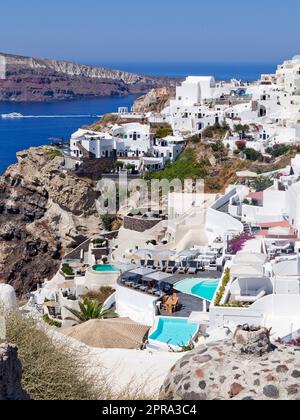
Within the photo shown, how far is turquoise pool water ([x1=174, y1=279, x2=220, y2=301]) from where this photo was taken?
12211mm

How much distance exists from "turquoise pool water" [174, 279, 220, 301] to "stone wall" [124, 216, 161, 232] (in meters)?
6.00

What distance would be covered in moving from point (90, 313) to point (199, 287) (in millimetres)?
1808

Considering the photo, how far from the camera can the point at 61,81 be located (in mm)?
133750

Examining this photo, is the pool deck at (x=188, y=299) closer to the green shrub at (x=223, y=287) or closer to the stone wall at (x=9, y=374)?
the green shrub at (x=223, y=287)

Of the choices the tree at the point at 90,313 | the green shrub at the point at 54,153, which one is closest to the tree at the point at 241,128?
the green shrub at the point at 54,153

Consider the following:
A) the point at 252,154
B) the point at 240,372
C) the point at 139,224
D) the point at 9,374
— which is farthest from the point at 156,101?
the point at 240,372

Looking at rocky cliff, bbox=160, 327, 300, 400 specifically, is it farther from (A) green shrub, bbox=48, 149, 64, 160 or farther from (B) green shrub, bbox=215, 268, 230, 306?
(A) green shrub, bbox=48, 149, 64, 160

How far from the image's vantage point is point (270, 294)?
10.8 meters

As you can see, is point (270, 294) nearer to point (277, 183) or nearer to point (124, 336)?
point (124, 336)

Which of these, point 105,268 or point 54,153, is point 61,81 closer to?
point 54,153

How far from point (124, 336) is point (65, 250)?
13.0 metres

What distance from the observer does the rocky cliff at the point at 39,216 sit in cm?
2320

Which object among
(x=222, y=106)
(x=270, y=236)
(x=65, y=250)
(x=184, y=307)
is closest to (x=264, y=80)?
(x=222, y=106)
